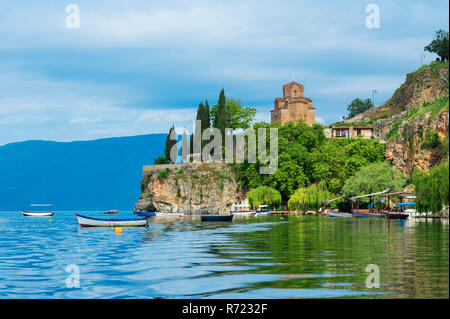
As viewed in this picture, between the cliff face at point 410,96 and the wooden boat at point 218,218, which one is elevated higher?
the cliff face at point 410,96

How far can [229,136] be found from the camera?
10544 centimetres

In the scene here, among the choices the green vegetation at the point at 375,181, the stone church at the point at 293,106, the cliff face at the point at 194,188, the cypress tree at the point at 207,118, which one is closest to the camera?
the green vegetation at the point at 375,181

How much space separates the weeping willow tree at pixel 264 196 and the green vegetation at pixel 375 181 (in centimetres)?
1373

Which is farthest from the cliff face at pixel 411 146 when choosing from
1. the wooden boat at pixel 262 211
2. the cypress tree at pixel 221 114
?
the cypress tree at pixel 221 114

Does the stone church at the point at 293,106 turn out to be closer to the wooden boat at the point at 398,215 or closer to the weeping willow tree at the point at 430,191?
the wooden boat at the point at 398,215

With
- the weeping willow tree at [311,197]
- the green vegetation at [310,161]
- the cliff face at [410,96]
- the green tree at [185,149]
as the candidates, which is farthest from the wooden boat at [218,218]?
the cliff face at [410,96]

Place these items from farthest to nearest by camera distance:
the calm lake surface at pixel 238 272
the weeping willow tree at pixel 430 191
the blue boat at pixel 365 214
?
the blue boat at pixel 365 214
the weeping willow tree at pixel 430 191
the calm lake surface at pixel 238 272

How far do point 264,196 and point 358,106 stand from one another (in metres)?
75.8

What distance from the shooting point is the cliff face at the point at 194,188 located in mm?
104688

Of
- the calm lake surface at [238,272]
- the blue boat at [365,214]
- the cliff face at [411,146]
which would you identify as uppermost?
the cliff face at [411,146]

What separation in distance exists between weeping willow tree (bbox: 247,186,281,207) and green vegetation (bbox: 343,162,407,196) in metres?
13.7

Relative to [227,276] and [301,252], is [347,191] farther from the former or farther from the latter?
[227,276]

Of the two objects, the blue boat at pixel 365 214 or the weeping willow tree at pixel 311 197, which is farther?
the weeping willow tree at pixel 311 197
